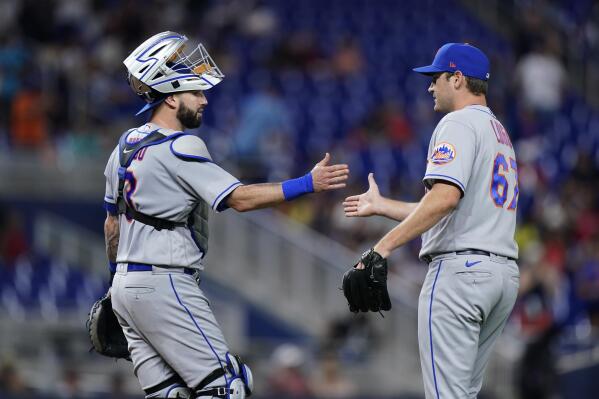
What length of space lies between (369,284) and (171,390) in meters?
1.15

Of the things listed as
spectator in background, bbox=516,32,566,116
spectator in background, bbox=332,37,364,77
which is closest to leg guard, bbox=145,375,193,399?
spectator in background, bbox=516,32,566,116

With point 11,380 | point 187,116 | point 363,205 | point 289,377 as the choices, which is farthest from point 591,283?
point 187,116

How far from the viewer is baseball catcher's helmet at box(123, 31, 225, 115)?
625cm

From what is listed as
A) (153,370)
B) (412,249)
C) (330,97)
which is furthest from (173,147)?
(330,97)

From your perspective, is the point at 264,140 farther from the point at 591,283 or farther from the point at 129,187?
the point at 129,187

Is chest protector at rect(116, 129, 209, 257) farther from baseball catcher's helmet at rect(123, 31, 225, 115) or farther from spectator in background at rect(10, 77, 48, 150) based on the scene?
spectator in background at rect(10, 77, 48, 150)

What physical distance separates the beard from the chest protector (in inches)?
5.3

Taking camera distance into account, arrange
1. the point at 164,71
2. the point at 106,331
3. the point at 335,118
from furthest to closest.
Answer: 1. the point at 335,118
2. the point at 106,331
3. the point at 164,71

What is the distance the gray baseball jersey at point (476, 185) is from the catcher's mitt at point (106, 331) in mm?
1693

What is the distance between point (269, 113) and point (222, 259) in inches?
77.8

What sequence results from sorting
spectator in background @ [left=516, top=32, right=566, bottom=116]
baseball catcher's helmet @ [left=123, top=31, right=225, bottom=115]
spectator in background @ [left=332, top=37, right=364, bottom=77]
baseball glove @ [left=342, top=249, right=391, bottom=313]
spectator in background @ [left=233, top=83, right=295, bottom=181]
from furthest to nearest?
spectator in background @ [left=332, top=37, right=364, bottom=77]
spectator in background @ [left=516, top=32, right=566, bottom=116]
spectator in background @ [left=233, top=83, right=295, bottom=181]
baseball catcher's helmet @ [left=123, top=31, right=225, bottom=115]
baseball glove @ [left=342, top=249, right=391, bottom=313]

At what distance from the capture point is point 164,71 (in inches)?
247

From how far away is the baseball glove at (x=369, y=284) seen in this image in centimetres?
578

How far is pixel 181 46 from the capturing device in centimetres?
639
